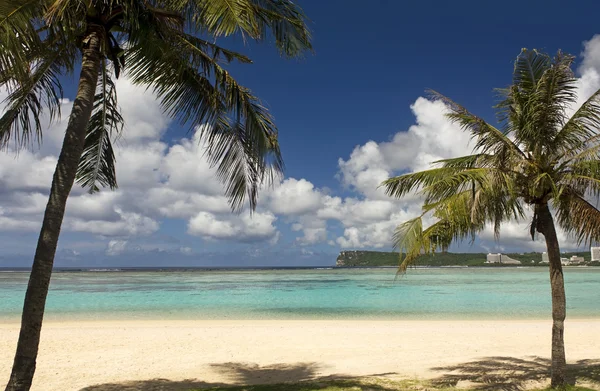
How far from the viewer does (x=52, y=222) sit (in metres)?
4.90

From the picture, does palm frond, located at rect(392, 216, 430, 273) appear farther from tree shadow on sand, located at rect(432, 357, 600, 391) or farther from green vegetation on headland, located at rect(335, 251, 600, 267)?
green vegetation on headland, located at rect(335, 251, 600, 267)

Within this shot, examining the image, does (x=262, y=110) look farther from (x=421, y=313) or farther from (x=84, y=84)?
(x=421, y=313)

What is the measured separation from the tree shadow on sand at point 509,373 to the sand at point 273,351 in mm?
51

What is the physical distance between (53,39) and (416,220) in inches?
229

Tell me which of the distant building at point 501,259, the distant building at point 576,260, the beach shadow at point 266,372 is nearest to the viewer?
the beach shadow at point 266,372

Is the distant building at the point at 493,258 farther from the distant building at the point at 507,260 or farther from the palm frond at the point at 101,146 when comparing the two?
the palm frond at the point at 101,146

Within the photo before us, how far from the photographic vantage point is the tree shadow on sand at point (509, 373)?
7584mm

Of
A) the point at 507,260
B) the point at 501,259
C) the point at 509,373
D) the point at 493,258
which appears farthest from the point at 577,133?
the point at 507,260

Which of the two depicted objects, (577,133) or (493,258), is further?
(493,258)

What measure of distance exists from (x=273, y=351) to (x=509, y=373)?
599cm

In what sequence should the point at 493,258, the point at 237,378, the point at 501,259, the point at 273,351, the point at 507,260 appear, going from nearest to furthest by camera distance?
the point at 237,378 → the point at 273,351 → the point at 493,258 → the point at 501,259 → the point at 507,260

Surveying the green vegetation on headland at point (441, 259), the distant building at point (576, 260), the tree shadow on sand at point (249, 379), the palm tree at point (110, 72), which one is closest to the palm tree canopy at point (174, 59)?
the palm tree at point (110, 72)

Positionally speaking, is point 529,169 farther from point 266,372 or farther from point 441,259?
point 441,259

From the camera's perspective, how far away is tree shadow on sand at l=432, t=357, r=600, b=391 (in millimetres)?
7584
